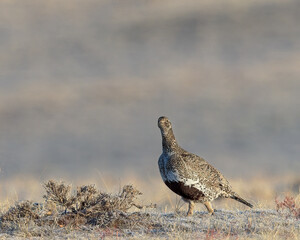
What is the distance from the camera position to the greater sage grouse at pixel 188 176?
10.8 m

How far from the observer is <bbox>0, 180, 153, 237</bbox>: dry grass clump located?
401 inches

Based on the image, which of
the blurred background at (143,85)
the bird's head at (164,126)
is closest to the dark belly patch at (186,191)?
the bird's head at (164,126)

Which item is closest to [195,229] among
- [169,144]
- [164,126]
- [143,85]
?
[169,144]

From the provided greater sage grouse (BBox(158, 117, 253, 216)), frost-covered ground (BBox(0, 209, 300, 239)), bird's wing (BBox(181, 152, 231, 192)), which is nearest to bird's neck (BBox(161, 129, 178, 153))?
greater sage grouse (BBox(158, 117, 253, 216))

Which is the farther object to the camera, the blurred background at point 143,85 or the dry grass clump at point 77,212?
the blurred background at point 143,85

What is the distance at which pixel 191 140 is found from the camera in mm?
35125

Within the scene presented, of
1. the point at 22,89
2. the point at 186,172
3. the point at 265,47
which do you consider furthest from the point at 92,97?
the point at 186,172

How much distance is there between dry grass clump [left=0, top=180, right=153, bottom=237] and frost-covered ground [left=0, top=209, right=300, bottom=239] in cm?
12

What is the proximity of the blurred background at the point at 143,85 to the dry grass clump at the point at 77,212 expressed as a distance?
15369 mm

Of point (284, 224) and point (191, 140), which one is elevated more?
point (191, 140)

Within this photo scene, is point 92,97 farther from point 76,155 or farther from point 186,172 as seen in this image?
point 186,172

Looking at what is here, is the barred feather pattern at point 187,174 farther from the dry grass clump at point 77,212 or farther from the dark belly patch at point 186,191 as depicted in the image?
the dry grass clump at point 77,212

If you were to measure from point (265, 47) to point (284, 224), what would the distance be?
37.2 m

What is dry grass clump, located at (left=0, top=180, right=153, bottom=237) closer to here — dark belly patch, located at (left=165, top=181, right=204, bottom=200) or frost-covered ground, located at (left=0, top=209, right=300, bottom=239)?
frost-covered ground, located at (left=0, top=209, right=300, bottom=239)
